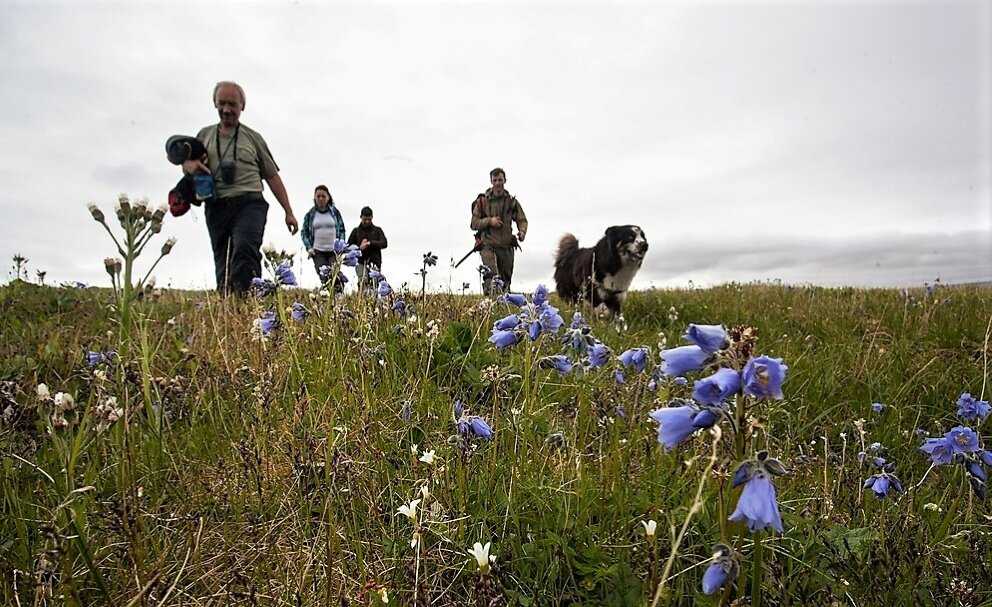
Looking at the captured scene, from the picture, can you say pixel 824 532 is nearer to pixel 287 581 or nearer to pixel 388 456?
pixel 388 456

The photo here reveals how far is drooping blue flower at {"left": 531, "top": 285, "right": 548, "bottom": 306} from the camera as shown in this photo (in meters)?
3.10

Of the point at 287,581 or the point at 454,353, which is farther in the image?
the point at 454,353

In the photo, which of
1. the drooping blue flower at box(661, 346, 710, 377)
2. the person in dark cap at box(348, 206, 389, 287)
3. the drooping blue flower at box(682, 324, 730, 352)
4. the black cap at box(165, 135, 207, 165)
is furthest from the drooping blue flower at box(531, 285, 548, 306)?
the person in dark cap at box(348, 206, 389, 287)

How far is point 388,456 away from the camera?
2.57 meters

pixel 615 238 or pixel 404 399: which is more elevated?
pixel 615 238

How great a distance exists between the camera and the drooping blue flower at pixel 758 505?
1.16 meters

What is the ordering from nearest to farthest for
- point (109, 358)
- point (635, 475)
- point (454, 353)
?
point (635, 475)
point (109, 358)
point (454, 353)

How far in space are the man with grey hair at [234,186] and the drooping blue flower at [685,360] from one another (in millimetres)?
6903

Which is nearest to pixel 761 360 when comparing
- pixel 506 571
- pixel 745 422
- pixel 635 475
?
pixel 745 422

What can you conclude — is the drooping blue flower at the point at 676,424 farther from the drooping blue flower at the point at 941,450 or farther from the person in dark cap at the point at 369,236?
the person in dark cap at the point at 369,236

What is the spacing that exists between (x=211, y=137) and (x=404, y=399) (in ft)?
19.1

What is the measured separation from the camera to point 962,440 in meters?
2.42

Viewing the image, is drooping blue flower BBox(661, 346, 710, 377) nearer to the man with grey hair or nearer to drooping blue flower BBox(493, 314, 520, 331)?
drooping blue flower BBox(493, 314, 520, 331)

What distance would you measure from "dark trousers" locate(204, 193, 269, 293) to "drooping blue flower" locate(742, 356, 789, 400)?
23.6ft
